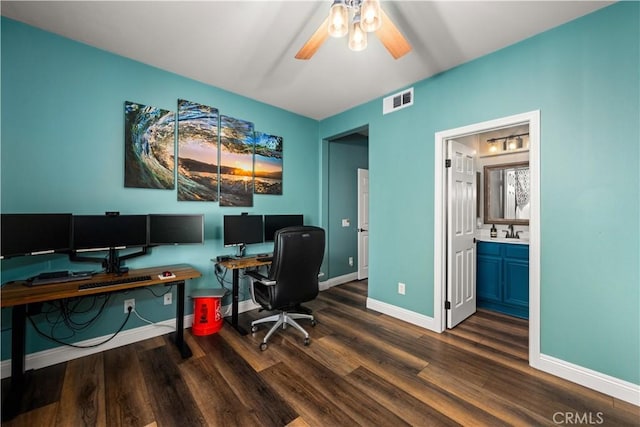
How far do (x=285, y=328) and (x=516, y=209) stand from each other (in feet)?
11.3

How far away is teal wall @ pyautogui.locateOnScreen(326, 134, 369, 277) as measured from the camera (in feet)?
14.0

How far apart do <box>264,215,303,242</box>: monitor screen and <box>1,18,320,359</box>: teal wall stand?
680mm

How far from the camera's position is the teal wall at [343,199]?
14.0 feet

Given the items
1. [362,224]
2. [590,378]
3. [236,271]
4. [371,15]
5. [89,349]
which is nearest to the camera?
[371,15]

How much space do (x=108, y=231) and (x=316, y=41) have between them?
230 cm

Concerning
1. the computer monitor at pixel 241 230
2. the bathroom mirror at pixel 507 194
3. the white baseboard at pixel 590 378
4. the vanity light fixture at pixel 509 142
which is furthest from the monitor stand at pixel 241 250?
the vanity light fixture at pixel 509 142

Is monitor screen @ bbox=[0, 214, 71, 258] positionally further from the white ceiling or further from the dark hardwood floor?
the white ceiling

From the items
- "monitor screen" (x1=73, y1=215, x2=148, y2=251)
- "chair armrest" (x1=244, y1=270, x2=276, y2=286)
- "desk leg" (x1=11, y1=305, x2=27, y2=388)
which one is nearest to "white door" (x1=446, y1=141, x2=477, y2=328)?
"chair armrest" (x1=244, y1=270, x2=276, y2=286)

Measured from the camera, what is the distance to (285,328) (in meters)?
2.77

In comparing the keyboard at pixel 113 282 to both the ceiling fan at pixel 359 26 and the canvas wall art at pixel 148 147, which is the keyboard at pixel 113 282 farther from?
the ceiling fan at pixel 359 26

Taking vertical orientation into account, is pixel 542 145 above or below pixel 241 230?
above

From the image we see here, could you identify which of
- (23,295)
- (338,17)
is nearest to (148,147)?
(23,295)

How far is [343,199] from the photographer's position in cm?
445

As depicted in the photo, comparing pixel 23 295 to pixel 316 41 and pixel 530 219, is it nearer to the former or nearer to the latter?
pixel 316 41
